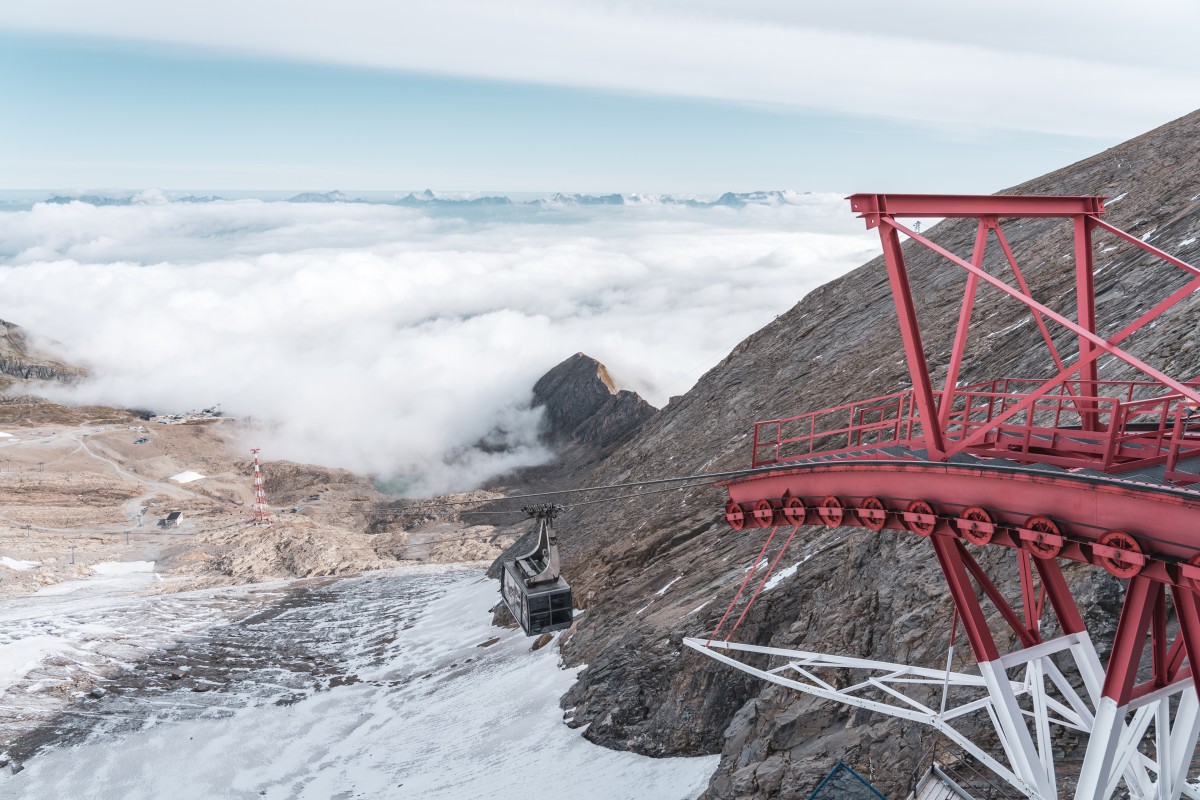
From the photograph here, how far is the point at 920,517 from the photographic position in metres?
13.1

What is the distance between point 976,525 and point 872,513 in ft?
6.85

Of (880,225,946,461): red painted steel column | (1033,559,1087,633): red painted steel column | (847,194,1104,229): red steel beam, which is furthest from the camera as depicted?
A: (847,194,1104,229): red steel beam

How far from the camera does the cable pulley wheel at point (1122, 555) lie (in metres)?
10.2

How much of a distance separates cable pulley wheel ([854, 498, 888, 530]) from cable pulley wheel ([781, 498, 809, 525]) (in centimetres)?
145

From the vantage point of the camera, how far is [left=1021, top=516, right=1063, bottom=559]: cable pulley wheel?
11.3 metres

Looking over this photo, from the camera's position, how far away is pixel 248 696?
181 feet

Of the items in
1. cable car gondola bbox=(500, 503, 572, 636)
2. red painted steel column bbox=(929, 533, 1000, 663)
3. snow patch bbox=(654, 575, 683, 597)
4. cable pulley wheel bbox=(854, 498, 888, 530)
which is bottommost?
snow patch bbox=(654, 575, 683, 597)

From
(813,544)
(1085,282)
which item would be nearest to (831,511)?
(1085,282)

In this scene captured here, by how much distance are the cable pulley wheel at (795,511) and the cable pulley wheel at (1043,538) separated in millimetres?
4705

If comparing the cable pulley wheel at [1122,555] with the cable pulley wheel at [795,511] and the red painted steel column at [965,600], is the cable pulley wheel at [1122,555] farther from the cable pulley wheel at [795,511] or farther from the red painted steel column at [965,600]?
the cable pulley wheel at [795,511]

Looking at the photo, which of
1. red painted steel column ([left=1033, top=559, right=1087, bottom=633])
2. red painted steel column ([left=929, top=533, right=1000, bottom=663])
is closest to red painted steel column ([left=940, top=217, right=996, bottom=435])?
red painted steel column ([left=929, top=533, right=1000, bottom=663])

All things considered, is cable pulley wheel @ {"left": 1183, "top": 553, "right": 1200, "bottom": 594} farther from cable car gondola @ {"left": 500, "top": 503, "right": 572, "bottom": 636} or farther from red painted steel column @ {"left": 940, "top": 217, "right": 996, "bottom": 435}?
cable car gondola @ {"left": 500, "top": 503, "right": 572, "bottom": 636}

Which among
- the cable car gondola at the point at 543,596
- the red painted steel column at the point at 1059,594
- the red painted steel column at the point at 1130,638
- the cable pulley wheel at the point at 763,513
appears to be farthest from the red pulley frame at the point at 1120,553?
the cable car gondola at the point at 543,596

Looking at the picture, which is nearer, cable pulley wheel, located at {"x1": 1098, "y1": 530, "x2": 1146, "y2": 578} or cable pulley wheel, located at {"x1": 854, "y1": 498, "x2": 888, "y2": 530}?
cable pulley wheel, located at {"x1": 1098, "y1": 530, "x2": 1146, "y2": 578}
